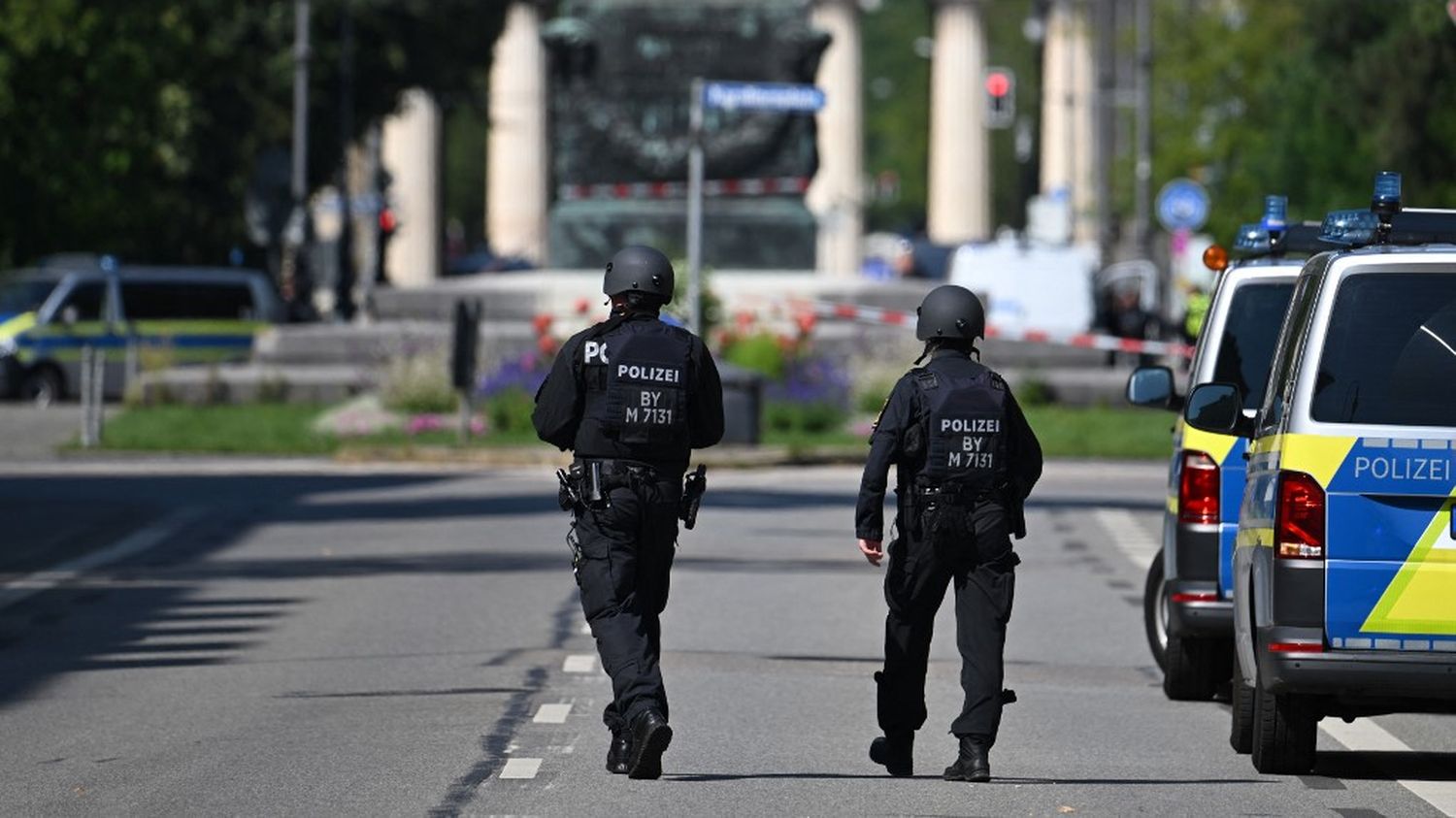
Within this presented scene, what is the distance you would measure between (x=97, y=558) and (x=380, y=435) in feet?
42.6

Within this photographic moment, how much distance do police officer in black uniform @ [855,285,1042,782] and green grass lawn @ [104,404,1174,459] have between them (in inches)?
810

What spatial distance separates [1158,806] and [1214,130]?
5177 centimetres

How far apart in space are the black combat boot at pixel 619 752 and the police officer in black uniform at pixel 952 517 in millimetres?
800

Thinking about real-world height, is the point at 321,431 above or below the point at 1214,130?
below

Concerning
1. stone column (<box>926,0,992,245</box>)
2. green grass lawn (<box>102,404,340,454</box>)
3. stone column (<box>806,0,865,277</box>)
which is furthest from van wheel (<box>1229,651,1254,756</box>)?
stone column (<box>926,0,992,245</box>)

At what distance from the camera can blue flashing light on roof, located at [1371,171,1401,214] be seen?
430 inches

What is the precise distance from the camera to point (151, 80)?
5591 centimetres

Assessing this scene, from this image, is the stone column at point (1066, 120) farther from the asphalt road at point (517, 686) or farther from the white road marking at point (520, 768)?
Result: the white road marking at point (520, 768)

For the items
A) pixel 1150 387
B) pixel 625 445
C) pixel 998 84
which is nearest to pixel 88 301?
pixel 998 84

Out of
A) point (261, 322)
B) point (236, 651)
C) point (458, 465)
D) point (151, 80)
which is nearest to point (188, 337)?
point (261, 322)

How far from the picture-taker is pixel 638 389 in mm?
10742

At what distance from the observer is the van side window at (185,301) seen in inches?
1884

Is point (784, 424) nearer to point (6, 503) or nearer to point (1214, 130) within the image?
point (6, 503)

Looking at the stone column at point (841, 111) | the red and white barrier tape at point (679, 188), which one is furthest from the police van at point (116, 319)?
the stone column at point (841, 111)
